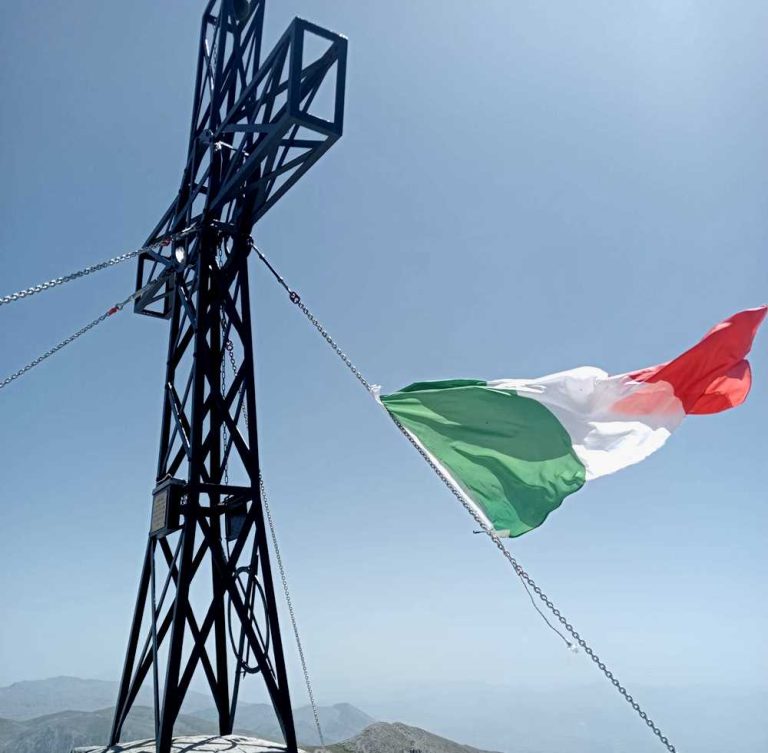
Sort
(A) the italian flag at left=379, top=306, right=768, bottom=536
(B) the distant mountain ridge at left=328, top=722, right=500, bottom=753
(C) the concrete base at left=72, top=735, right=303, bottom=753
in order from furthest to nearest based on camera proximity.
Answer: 1. (B) the distant mountain ridge at left=328, top=722, right=500, bottom=753
2. (A) the italian flag at left=379, top=306, right=768, bottom=536
3. (C) the concrete base at left=72, top=735, right=303, bottom=753

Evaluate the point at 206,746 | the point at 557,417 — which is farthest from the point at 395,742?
the point at 557,417

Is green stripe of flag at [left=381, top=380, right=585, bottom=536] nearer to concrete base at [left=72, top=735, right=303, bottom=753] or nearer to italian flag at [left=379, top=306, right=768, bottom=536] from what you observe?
italian flag at [left=379, top=306, right=768, bottom=536]

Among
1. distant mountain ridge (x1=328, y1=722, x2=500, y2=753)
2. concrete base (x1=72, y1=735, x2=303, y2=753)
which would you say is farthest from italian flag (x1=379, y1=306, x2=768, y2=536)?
distant mountain ridge (x1=328, y1=722, x2=500, y2=753)

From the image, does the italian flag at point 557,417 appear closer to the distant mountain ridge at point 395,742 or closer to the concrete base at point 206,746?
the concrete base at point 206,746

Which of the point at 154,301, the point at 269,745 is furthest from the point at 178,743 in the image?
the point at 154,301

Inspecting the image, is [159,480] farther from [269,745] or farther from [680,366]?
[680,366]

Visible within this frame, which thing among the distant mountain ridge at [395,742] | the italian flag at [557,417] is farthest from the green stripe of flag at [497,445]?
the distant mountain ridge at [395,742]
